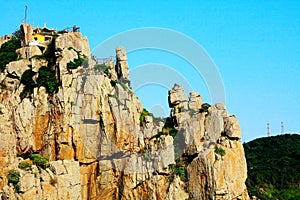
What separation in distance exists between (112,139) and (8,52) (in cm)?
1518

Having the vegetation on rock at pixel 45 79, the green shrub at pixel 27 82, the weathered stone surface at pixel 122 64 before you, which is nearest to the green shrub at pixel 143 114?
the weathered stone surface at pixel 122 64

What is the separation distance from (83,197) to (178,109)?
1201 centimetres

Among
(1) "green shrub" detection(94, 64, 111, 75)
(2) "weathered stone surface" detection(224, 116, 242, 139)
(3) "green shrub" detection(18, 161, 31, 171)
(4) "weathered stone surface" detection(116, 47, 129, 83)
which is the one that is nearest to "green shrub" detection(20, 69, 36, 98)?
(1) "green shrub" detection(94, 64, 111, 75)

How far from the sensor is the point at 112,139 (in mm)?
47719

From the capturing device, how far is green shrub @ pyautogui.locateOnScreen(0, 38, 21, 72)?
52.7m

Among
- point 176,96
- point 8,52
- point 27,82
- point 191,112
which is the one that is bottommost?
point 191,112

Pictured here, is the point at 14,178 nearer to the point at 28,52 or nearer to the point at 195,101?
the point at 28,52

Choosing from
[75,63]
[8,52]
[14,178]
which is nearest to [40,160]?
[14,178]

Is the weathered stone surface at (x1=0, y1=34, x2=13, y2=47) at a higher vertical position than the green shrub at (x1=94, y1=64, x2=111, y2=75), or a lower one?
higher

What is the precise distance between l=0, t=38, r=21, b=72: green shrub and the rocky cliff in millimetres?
3243

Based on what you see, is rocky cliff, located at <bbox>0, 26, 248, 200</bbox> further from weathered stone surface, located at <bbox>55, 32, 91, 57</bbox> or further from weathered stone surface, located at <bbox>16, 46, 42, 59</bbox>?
weathered stone surface, located at <bbox>16, 46, 42, 59</bbox>

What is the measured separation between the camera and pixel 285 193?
69125 mm

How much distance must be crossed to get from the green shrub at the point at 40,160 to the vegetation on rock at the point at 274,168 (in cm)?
3080

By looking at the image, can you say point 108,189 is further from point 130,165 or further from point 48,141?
point 48,141
